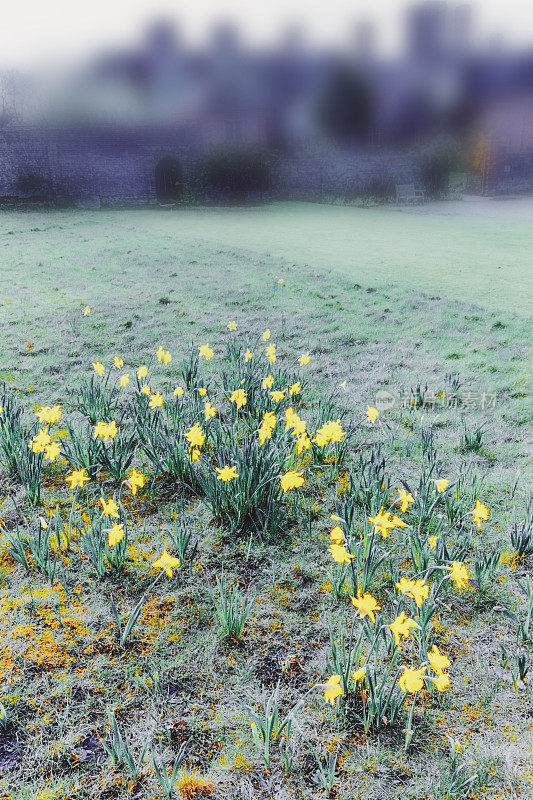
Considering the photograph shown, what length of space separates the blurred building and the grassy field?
24.6 m

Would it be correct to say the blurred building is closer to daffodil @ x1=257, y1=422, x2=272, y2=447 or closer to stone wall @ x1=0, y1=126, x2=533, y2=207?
stone wall @ x1=0, y1=126, x2=533, y2=207

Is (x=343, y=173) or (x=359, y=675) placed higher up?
(x=343, y=173)

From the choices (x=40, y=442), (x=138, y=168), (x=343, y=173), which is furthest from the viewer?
(x=343, y=173)

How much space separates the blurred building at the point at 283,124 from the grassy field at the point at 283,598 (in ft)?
80.9

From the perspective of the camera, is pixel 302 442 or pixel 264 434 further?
pixel 302 442

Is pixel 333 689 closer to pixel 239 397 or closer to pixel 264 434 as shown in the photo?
pixel 264 434

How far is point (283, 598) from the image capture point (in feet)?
8.32

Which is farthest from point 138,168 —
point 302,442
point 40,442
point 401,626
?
point 401,626

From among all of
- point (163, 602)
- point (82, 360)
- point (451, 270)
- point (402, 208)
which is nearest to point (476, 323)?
point (451, 270)

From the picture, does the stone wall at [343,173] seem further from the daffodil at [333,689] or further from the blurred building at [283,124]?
the daffodil at [333,689]

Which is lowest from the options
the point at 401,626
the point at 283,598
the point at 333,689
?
the point at 283,598

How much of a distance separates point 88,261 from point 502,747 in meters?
10.5

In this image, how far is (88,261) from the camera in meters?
10.6

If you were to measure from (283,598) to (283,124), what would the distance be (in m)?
32.7
